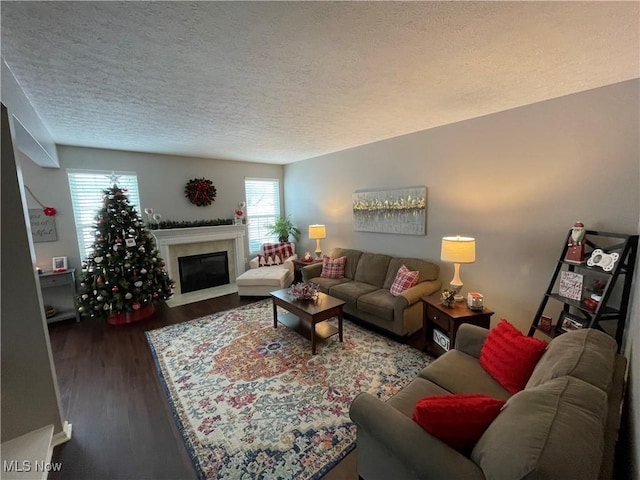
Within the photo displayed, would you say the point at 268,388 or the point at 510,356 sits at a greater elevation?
the point at 510,356

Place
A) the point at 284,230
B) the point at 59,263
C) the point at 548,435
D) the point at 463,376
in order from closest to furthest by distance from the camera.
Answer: the point at 548,435 → the point at 463,376 → the point at 59,263 → the point at 284,230

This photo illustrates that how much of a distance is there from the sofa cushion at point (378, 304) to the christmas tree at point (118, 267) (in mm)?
2974

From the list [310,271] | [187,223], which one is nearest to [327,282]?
[310,271]

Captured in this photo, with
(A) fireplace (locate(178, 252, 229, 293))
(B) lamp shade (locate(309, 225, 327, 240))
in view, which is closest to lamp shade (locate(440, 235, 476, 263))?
(B) lamp shade (locate(309, 225, 327, 240))

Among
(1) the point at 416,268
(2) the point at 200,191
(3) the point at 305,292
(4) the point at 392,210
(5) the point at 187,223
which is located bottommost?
(3) the point at 305,292

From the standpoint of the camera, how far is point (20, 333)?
5.44ft

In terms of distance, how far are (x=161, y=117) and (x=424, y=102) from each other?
257 centimetres

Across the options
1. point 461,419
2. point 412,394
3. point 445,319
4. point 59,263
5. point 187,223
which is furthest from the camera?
point 187,223

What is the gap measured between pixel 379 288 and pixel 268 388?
1994 mm

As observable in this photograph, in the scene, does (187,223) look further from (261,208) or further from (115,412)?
(115,412)

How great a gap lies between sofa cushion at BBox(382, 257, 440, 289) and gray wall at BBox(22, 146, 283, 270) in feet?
11.2

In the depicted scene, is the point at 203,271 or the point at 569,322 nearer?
the point at 569,322

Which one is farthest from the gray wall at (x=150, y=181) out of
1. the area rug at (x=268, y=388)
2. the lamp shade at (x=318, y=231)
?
the area rug at (x=268, y=388)

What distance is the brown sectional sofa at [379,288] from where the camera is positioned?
9.62 feet
